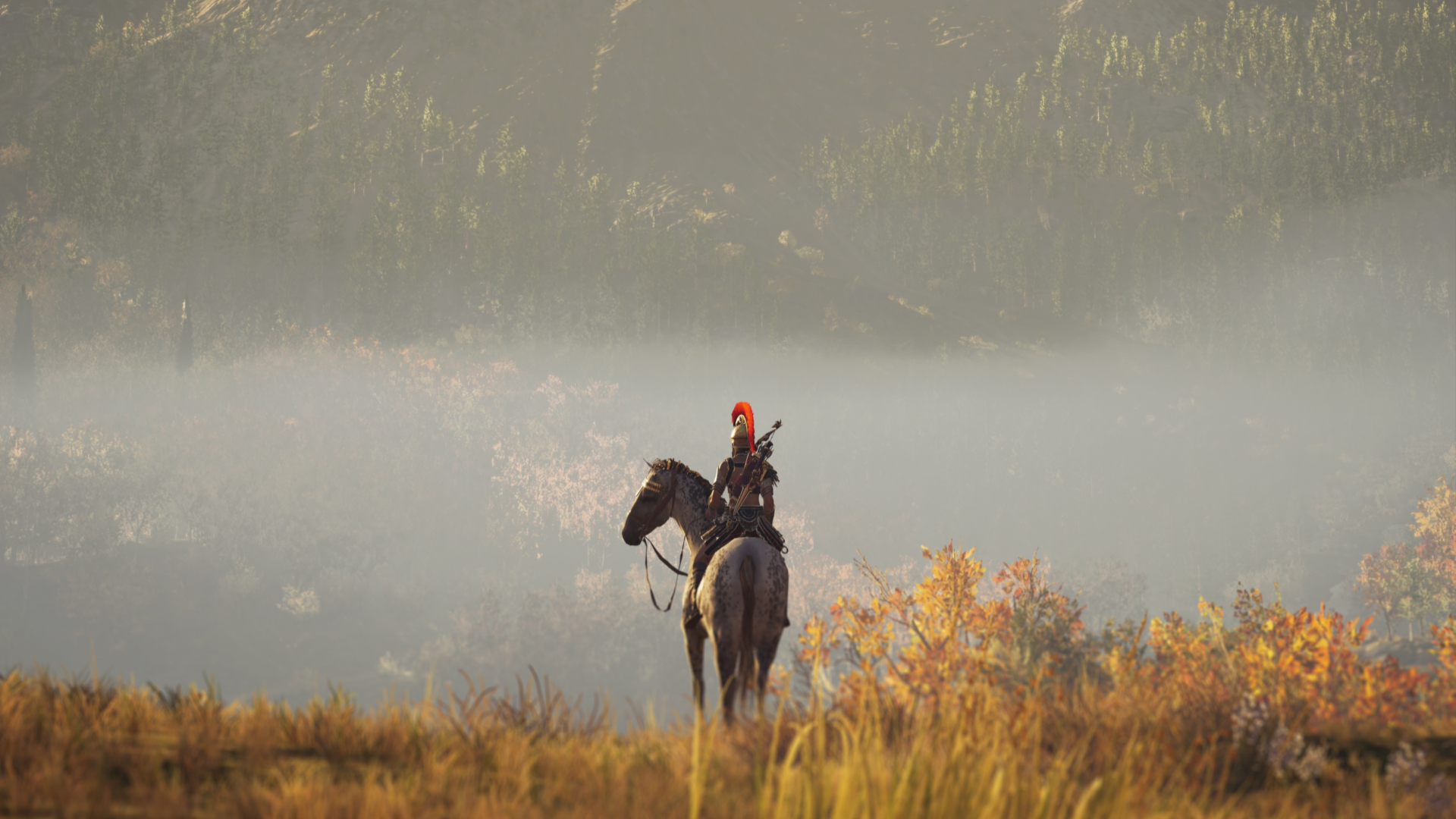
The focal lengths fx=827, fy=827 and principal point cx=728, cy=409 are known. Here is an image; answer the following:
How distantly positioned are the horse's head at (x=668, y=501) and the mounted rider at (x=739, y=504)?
1.39 feet

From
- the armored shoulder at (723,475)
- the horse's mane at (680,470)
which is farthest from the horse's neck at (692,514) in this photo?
the armored shoulder at (723,475)

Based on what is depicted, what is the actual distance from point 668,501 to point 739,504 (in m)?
1.32

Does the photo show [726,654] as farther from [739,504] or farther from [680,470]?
[680,470]

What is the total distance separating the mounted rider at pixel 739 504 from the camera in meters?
12.6

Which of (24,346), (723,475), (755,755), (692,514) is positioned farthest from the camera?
(24,346)

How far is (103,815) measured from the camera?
5074 millimetres


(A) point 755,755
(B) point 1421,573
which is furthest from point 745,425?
(B) point 1421,573

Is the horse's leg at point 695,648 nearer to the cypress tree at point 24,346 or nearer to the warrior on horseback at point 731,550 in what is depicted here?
the warrior on horseback at point 731,550

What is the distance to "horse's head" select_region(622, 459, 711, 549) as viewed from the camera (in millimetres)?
12906

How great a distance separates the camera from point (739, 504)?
12.5 m

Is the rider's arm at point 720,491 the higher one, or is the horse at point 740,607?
the rider's arm at point 720,491

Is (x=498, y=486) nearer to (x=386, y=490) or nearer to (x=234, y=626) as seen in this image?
(x=386, y=490)

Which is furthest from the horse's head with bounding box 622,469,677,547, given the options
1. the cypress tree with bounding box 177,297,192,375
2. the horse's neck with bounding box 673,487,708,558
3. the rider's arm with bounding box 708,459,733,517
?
the cypress tree with bounding box 177,297,192,375

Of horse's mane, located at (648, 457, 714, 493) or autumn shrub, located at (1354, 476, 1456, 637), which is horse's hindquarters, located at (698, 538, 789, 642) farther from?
autumn shrub, located at (1354, 476, 1456, 637)
